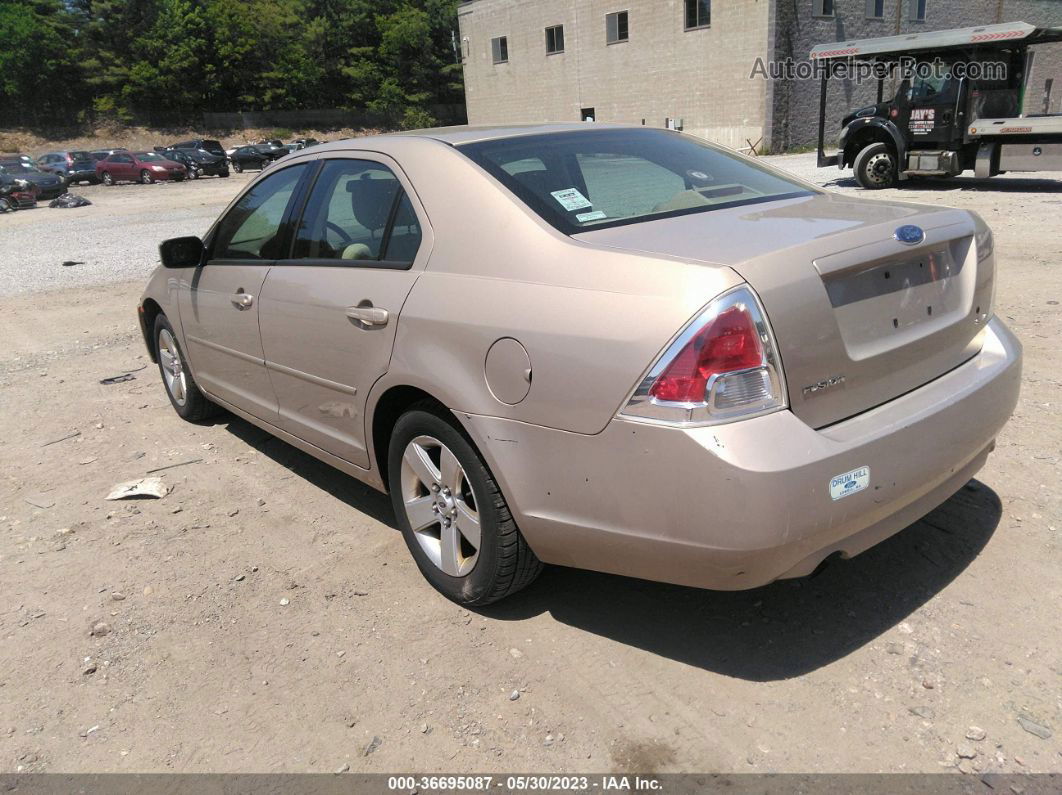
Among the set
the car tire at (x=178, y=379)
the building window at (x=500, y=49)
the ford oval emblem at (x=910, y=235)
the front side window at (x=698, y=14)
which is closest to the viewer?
the ford oval emblem at (x=910, y=235)

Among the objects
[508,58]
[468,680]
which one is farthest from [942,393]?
[508,58]

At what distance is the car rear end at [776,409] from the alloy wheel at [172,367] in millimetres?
3207

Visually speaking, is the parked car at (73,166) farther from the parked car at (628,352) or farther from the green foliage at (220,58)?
the parked car at (628,352)

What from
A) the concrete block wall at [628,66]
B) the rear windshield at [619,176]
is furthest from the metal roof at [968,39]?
the rear windshield at [619,176]

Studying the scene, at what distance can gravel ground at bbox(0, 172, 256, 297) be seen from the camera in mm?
12266

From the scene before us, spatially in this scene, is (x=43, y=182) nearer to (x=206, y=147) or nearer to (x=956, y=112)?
(x=206, y=147)

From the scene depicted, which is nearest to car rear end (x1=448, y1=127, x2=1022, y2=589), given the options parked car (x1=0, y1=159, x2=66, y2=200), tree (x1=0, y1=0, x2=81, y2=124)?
parked car (x1=0, y1=159, x2=66, y2=200)

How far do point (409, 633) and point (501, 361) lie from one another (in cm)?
111

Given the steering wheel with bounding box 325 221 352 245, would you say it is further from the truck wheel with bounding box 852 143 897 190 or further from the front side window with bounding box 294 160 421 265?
the truck wheel with bounding box 852 143 897 190

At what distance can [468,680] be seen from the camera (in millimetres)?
2752

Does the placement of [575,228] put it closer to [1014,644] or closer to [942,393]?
[942,393]

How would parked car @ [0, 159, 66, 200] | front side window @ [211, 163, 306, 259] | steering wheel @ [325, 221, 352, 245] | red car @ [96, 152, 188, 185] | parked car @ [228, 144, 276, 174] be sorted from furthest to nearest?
parked car @ [228, 144, 276, 174], red car @ [96, 152, 188, 185], parked car @ [0, 159, 66, 200], front side window @ [211, 163, 306, 259], steering wheel @ [325, 221, 352, 245]

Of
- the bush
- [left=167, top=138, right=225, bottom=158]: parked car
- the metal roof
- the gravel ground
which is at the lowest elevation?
the gravel ground

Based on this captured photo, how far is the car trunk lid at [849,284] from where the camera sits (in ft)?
7.71
